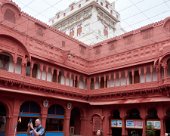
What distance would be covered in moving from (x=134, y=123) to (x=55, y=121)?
6921 mm

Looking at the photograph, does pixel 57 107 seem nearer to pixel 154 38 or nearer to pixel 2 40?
pixel 2 40

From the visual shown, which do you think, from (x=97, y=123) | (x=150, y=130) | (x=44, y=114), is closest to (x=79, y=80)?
(x=97, y=123)

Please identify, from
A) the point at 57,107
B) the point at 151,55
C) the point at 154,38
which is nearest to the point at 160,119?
the point at 151,55

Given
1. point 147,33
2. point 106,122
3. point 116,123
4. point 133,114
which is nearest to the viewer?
point 133,114

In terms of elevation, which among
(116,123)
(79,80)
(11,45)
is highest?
(11,45)

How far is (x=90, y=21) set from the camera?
2928 centimetres

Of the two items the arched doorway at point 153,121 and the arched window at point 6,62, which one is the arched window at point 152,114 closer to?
the arched doorway at point 153,121

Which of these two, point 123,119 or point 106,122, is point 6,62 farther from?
point 123,119

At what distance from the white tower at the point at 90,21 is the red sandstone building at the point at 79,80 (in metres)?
7.57

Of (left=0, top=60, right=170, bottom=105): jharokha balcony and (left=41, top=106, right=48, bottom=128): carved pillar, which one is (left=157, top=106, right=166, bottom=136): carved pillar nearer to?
(left=0, top=60, right=170, bottom=105): jharokha balcony

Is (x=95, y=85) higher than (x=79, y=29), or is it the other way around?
(x=79, y=29)

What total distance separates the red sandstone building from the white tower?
7567 mm

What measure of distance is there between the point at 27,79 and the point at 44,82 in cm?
161

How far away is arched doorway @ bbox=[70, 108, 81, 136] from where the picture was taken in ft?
67.7
